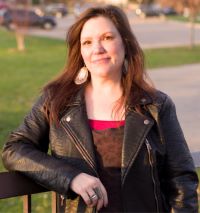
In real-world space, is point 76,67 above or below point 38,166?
above

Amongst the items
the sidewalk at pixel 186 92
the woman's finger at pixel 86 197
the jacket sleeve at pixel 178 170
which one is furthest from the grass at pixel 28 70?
the woman's finger at pixel 86 197

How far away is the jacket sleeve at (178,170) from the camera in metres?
2.29

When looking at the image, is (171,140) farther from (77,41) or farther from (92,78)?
(77,41)

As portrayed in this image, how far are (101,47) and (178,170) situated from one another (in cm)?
59

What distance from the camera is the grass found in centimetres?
722

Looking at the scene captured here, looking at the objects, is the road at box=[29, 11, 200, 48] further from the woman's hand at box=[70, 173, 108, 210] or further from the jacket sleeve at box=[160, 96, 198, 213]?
the woman's hand at box=[70, 173, 108, 210]

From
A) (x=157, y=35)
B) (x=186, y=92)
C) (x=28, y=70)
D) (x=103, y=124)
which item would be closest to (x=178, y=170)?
(x=103, y=124)

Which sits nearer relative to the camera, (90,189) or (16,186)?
(90,189)

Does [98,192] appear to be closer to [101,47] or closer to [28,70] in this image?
[101,47]

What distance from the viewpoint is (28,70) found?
52.4 ft

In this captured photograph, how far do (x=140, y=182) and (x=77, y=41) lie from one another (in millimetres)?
677

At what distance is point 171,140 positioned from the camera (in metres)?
2.29

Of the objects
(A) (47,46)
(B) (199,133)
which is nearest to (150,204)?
(B) (199,133)

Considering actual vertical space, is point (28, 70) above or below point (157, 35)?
above
